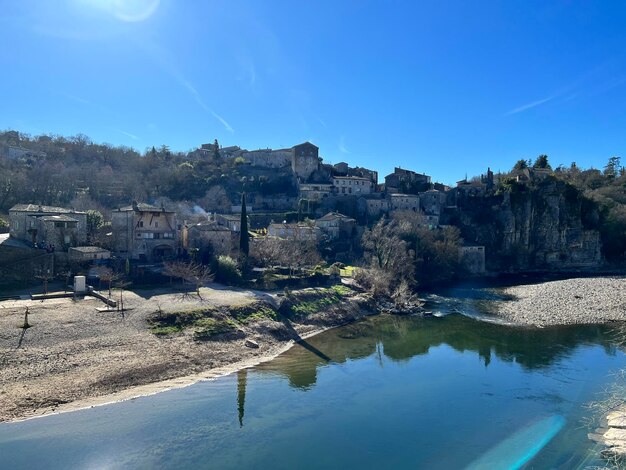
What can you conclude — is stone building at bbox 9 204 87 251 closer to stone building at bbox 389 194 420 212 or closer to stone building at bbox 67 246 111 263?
stone building at bbox 67 246 111 263

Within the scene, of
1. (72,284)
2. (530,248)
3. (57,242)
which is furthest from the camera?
(530,248)

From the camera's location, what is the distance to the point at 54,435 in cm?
1636

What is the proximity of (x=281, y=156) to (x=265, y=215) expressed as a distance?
80.4ft

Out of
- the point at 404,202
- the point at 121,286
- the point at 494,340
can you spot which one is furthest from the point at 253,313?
the point at 404,202

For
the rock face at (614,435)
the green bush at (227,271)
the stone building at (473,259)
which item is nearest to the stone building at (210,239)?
the green bush at (227,271)

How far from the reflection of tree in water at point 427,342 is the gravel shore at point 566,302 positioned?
9.57 ft

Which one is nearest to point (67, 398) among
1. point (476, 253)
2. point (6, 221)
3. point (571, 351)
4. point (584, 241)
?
point (571, 351)

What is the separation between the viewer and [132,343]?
24.8 meters

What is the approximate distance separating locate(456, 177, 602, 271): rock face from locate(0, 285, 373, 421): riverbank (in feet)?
137

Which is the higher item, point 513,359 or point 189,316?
point 189,316

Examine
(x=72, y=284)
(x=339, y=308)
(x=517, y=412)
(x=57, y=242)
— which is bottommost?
(x=517, y=412)

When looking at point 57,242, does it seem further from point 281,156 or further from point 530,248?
point 530,248

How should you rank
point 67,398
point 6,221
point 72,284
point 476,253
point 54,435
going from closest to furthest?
point 54,435, point 67,398, point 72,284, point 6,221, point 476,253

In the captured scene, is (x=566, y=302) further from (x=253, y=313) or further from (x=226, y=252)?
(x=226, y=252)
